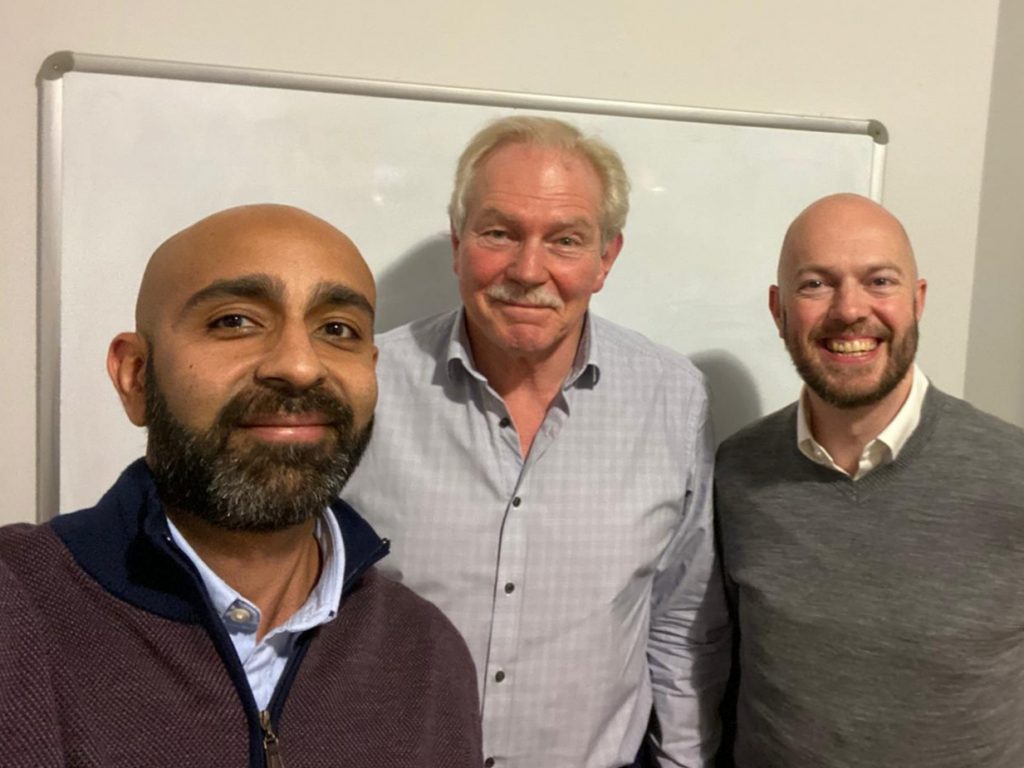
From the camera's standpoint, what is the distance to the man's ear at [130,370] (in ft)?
3.15

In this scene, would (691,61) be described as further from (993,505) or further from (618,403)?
(993,505)

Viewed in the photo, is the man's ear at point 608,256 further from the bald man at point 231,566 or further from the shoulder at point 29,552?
the shoulder at point 29,552

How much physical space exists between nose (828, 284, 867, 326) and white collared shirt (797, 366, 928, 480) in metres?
0.19

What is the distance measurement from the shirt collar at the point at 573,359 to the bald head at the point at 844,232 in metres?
0.41

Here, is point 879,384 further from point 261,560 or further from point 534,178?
point 261,560

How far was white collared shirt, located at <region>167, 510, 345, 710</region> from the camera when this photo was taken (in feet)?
2.98

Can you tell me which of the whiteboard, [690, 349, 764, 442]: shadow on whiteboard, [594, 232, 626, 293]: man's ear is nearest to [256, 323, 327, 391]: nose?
[594, 232, 626, 293]: man's ear

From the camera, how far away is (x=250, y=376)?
0.89 meters

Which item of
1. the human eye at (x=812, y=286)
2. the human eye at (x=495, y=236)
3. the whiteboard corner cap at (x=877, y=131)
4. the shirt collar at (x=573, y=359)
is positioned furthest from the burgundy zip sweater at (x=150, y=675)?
the whiteboard corner cap at (x=877, y=131)

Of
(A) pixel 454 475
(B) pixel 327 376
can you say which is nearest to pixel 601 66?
(A) pixel 454 475

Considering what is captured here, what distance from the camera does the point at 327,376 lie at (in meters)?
0.93

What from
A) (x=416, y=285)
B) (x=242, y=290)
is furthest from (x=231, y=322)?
(x=416, y=285)

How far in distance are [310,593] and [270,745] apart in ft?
0.70

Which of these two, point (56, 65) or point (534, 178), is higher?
point (56, 65)
